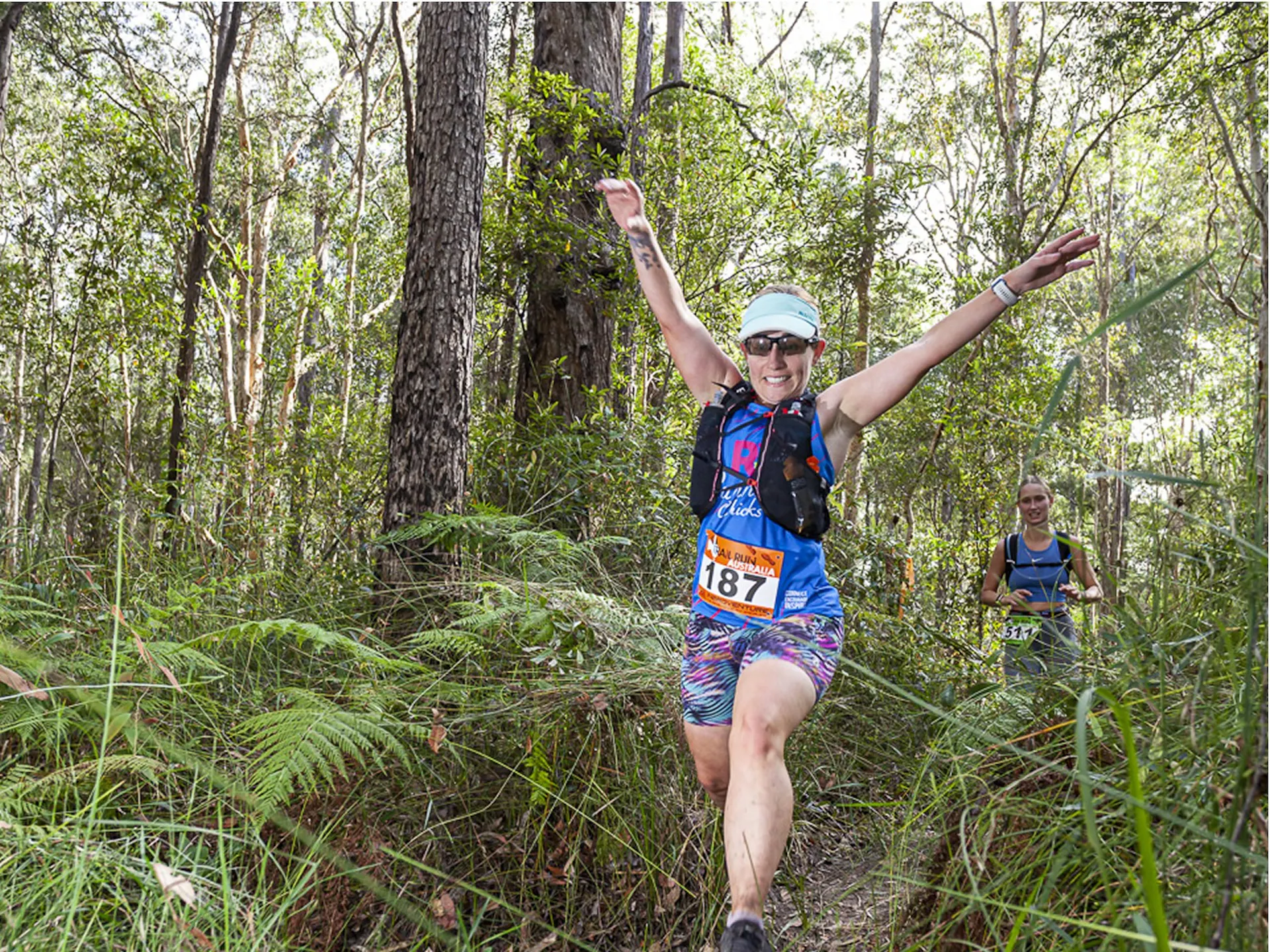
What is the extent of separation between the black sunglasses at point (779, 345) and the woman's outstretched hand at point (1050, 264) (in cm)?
66

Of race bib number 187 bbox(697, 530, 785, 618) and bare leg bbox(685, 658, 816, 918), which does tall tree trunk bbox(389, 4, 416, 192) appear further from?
bare leg bbox(685, 658, 816, 918)

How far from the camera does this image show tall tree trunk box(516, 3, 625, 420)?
22.0 ft

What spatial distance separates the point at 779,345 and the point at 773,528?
0.62 metres

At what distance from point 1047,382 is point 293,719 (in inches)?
449

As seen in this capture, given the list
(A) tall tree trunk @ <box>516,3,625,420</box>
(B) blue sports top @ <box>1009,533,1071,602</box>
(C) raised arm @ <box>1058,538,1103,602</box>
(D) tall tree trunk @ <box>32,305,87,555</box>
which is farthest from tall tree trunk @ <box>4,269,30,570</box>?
(C) raised arm @ <box>1058,538,1103,602</box>

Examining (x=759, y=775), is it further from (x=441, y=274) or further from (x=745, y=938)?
(x=441, y=274)

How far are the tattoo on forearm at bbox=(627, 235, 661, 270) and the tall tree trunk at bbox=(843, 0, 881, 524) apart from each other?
3.38ft

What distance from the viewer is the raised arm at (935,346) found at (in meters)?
2.74

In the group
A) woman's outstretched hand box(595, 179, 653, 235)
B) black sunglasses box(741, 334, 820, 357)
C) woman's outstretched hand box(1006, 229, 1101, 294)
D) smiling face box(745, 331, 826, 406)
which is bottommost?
smiling face box(745, 331, 826, 406)

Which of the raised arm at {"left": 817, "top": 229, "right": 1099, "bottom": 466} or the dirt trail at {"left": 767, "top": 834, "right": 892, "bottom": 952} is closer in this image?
the raised arm at {"left": 817, "top": 229, "right": 1099, "bottom": 466}

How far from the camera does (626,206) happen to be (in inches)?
141

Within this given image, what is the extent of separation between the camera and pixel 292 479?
24.8 feet

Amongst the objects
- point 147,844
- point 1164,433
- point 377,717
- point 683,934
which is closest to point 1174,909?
point 1164,433

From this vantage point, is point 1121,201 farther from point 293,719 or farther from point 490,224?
point 293,719
